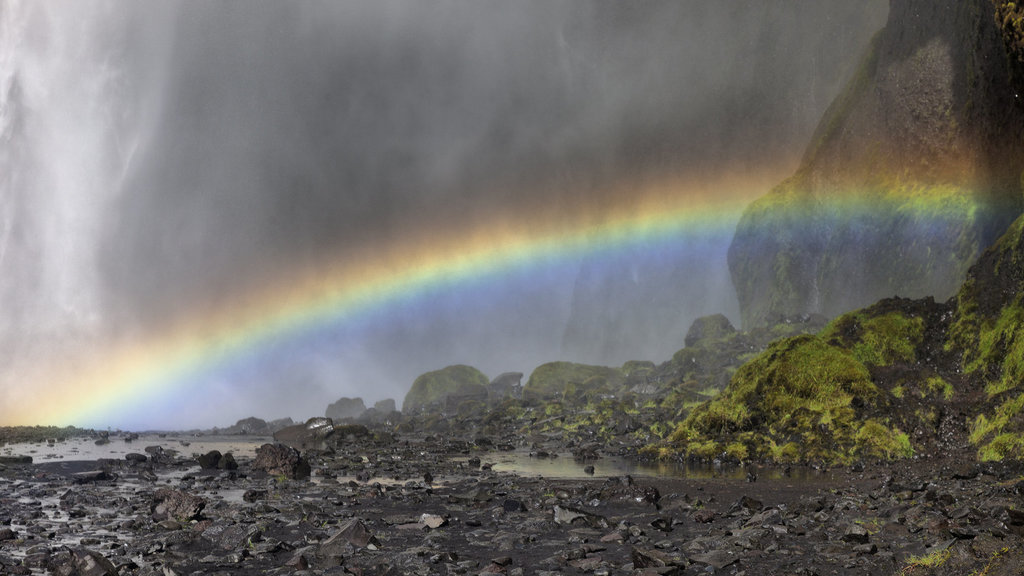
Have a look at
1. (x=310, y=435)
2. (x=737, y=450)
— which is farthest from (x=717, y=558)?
(x=310, y=435)

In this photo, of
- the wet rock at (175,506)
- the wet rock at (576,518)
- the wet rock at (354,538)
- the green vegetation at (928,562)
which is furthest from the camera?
the wet rock at (175,506)

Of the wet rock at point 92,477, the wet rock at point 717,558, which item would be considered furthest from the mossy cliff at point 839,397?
the wet rock at point 92,477

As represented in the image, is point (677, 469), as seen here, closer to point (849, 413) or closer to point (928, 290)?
point (849, 413)

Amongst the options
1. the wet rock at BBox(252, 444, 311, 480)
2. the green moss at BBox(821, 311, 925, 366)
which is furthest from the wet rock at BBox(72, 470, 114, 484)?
the green moss at BBox(821, 311, 925, 366)

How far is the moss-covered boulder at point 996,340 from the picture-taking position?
1873 cm

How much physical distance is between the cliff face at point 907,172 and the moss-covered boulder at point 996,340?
8.36 meters

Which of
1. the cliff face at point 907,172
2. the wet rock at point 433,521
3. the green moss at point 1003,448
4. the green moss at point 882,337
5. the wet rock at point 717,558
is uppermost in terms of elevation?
the cliff face at point 907,172

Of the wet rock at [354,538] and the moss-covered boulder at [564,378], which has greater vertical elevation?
the moss-covered boulder at [564,378]

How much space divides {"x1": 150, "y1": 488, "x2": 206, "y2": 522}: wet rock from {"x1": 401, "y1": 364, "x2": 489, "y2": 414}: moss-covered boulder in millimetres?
78592

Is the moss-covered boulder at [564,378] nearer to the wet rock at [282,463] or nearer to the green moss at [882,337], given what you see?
the green moss at [882,337]

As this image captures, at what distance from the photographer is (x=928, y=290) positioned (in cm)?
4762

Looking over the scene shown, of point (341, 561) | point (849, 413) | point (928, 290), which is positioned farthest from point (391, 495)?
point (928, 290)

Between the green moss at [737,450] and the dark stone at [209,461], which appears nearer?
the green moss at [737,450]

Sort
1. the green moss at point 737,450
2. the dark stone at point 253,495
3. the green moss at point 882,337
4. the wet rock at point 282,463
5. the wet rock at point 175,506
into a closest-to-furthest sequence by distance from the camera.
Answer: the wet rock at point 175,506, the dark stone at point 253,495, the wet rock at point 282,463, the green moss at point 737,450, the green moss at point 882,337
